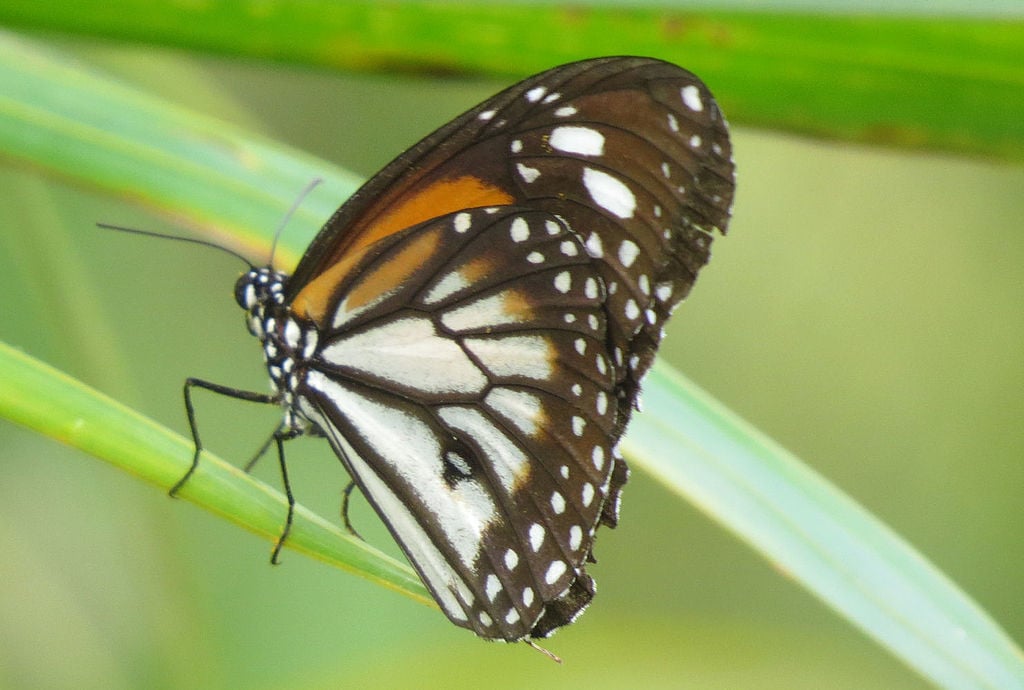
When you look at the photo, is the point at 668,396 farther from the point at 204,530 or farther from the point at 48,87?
the point at 204,530

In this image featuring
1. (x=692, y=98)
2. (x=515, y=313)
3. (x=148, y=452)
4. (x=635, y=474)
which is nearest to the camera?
(x=148, y=452)

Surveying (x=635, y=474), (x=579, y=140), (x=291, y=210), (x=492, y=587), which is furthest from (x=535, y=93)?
(x=635, y=474)

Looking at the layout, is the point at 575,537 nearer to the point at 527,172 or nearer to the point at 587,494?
the point at 587,494

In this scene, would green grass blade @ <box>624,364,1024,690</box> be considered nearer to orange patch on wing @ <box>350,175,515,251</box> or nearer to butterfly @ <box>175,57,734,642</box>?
butterfly @ <box>175,57,734,642</box>

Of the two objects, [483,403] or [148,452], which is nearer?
[148,452]

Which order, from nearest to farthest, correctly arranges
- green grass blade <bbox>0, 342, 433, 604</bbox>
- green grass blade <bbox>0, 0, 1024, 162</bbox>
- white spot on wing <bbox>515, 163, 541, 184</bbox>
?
green grass blade <bbox>0, 342, 433, 604</bbox> → green grass blade <bbox>0, 0, 1024, 162</bbox> → white spot on wing <bbox>515, 163, 541, 184</bbox>

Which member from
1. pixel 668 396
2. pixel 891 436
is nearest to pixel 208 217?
pixel 668 396

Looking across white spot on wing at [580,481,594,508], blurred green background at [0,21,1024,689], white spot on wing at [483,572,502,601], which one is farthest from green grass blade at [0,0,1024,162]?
white spot on wing at [483,572,502,601]
